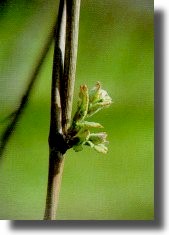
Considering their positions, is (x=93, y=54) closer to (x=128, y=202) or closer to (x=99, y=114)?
(x=99, y=114)

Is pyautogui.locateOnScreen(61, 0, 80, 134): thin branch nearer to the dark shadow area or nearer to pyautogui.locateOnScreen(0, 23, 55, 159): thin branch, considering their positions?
pyautogui.locateOnScreen(0, 23, 55, 159): thin branch

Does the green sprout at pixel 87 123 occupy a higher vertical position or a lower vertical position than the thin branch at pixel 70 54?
lower

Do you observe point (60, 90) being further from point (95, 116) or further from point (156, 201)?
point (156, 201)

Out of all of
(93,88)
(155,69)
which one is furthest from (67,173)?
(155,69)

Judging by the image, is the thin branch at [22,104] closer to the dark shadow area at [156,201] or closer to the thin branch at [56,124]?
the thin branch at [56,124]

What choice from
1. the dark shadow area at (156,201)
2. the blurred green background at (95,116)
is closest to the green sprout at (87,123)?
the blurred green background at (95,116)

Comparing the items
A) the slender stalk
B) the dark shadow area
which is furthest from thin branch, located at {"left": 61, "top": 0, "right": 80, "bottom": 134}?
the dark shadow area
